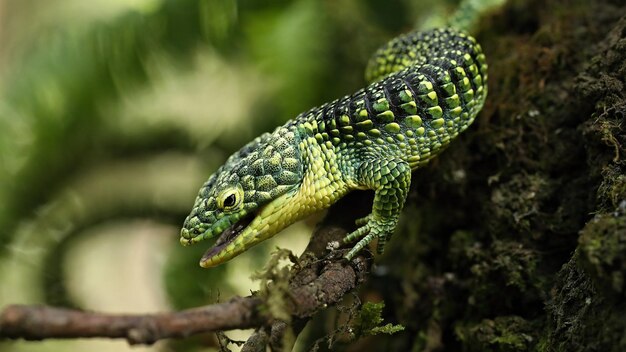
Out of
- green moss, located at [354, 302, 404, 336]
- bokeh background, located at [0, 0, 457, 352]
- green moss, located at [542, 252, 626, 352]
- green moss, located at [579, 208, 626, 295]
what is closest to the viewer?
green moss, located at [579, 208, 626, 295]

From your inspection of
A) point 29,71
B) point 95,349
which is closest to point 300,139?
point 29,71

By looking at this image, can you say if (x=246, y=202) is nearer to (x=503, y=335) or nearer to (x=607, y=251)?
(x=503, y=335)

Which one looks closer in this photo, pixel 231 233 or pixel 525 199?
pixel 231 233

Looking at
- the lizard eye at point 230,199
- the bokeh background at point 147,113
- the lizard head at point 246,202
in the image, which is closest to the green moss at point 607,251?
the lizard head at point 246,202

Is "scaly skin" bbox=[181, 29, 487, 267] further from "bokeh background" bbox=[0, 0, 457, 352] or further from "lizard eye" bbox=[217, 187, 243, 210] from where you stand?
"bokeh background" bbox=[0, 0, 457, 352]

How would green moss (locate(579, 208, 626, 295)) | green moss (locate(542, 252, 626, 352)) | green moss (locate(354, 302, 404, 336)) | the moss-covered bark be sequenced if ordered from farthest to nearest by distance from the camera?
the moss-covered bark < green moss (locate(354, 302, 404, 336)) < green moss (locate(542, 252, 626, 352)) < green moss (locate(579, 208, 626, 295))

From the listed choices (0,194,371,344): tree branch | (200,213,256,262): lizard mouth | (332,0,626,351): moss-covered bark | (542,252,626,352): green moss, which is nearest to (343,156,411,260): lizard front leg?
(0,194,371,344): tree branch

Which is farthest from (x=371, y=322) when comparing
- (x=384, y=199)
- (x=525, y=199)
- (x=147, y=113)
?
(x=147, y=113)
